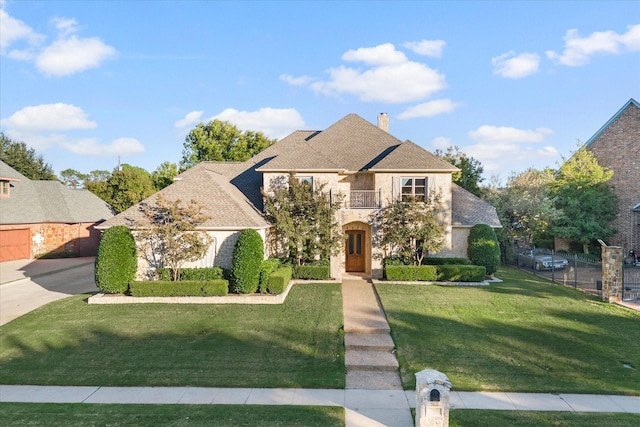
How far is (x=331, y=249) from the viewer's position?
18203mm

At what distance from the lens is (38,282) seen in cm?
1953

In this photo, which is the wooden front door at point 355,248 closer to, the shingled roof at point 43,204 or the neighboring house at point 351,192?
the neighboring house at point 351,192

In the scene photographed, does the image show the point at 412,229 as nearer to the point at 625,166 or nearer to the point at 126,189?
the point at 625,166

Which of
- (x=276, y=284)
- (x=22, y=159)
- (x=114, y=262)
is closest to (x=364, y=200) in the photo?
(x=276, y=284)

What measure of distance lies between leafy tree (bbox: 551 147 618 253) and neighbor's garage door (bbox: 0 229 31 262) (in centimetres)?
3936

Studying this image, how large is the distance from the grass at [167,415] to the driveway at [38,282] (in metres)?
7.79

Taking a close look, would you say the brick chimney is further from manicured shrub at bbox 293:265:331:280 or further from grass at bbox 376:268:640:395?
grass at bbox 376:268:640:395

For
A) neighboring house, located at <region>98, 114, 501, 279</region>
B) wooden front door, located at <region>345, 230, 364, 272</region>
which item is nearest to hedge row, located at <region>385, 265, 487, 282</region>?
neighboring house, located at <region>98, 114, 501, 279</region>

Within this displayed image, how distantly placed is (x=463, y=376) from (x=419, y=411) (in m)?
2.93

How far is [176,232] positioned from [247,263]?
328 centimetres

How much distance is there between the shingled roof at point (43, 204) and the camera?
88.1 ft

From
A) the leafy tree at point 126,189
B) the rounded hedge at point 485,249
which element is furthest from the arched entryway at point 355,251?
the leafy tree at point 126,189

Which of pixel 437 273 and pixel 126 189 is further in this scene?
pixel 126 189

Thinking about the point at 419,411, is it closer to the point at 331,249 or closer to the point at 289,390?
the point at 289,390
